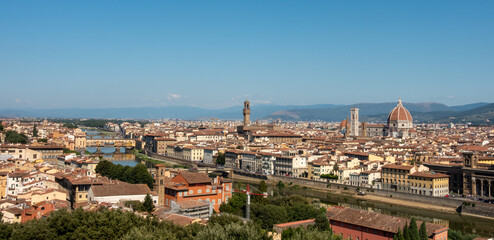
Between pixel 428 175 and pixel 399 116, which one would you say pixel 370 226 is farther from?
pixel 399 116

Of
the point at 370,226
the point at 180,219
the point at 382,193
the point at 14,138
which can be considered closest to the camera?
the point at 180,219

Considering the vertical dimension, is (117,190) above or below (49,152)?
above

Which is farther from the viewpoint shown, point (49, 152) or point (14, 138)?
point (14, 138)

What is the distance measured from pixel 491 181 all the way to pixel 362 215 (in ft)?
55.0

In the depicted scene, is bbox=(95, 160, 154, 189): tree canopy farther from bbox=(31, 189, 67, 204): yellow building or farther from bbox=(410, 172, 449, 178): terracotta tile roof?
bbox=(410, 172, 449, 178): terracotta tile roof

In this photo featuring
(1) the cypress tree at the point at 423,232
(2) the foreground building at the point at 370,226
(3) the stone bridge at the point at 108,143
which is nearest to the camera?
(1) the cypress tree at the point at 423,232

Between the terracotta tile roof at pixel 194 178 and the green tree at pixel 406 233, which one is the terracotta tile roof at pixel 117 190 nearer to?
the terracotta tile roof at pixel 194 178

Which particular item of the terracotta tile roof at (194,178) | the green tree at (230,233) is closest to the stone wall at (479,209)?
the terracotta tile roof at (194,178)

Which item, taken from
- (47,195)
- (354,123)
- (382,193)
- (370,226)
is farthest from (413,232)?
(354,123)

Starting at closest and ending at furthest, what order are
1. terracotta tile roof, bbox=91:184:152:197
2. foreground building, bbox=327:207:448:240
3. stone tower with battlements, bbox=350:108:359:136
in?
foreground building, bbox=327:207:448:240 → terracotta tile roof, bbox=91:184:152:197 → stone tower with battlements, bbox=350:108:359:136

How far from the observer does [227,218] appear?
18172 mm

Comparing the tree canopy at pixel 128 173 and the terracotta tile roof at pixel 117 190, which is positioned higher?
the terracotta tile roof at pixel 117 190

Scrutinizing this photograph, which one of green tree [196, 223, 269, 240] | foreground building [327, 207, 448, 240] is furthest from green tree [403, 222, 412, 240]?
green tree [196, 223, 269, 240]

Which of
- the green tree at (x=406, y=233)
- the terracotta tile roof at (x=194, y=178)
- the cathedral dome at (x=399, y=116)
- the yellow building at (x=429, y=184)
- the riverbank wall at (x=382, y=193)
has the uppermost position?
the cathedral dome at (x=399, y=116)
